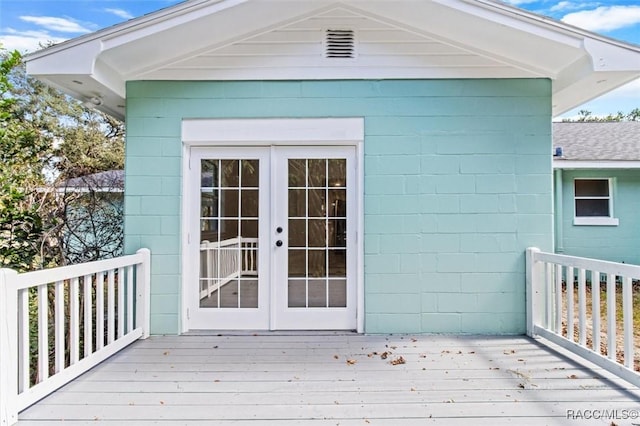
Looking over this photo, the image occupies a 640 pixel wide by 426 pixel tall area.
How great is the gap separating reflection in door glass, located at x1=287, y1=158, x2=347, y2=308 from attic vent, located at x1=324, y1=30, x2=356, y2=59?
A: 3.48 ft

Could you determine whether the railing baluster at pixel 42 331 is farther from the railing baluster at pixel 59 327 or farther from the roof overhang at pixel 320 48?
the roof overhang at pixel 320 48

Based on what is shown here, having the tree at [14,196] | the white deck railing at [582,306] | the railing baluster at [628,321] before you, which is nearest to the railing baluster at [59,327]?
the tree at [14,196]

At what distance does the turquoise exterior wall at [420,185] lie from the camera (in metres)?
3.95

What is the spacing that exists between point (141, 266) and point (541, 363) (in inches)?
146

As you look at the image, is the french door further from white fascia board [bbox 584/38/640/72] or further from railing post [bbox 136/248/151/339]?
white fascia board [bbox 584/38/640/72]

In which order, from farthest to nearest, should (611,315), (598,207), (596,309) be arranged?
(598,207) → (596,309) → (611,315)

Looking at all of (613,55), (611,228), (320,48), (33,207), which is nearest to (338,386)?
(320,48)

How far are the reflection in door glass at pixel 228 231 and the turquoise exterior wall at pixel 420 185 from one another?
11.6 inches

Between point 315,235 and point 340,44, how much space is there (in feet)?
6.47

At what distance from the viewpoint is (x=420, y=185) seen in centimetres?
396

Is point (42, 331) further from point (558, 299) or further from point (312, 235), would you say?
point (558, 299)

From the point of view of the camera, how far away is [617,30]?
408 inches

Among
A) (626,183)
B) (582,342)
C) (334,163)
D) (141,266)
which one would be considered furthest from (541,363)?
(626,183)

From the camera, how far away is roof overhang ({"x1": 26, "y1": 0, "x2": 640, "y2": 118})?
3430 millimetres
